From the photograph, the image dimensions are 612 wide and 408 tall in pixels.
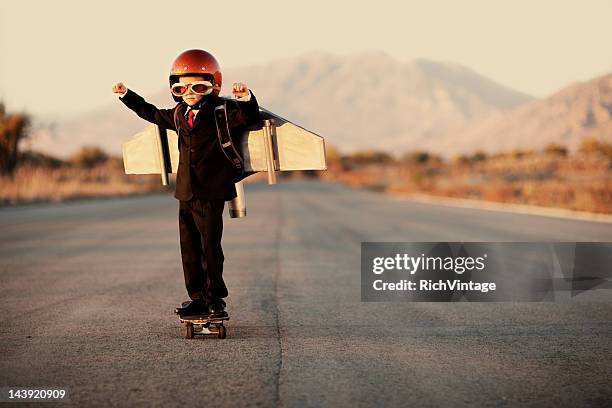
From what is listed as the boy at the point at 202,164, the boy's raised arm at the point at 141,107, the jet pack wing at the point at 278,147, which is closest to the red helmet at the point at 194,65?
the boy at the point at 202,164

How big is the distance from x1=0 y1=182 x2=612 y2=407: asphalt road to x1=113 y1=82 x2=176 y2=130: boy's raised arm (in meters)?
1.76

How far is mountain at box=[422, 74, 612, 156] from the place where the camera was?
3481cm

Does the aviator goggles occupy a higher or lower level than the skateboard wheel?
higher

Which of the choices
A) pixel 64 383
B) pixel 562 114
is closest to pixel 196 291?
pixel 64 383

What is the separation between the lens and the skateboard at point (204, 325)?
20.0 ft

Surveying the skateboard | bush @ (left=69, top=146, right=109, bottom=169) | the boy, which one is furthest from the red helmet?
bush @ (left=69, top=146, right=109, bottom=169)

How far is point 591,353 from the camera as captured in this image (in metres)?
5.65

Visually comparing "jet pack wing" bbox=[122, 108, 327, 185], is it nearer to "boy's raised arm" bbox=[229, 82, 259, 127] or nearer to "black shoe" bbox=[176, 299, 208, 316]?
"boy's raised arm" bbox=[229, 82, 259, 127]

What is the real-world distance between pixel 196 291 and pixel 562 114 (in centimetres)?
8727

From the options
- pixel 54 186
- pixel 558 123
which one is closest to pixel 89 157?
pixel 54 186

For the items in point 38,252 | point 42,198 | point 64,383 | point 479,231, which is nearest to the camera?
point 64,383

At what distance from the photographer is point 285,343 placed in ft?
19.5

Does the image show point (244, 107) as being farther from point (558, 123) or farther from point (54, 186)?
point (558, 123)

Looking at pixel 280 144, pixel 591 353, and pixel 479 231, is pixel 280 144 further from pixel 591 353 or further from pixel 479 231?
pixel 479 231
